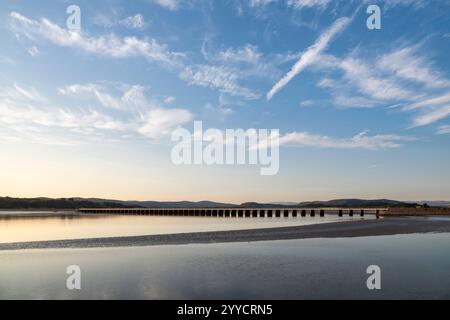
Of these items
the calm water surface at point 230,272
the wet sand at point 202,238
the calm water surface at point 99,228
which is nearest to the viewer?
the calm water surface at point 230,272

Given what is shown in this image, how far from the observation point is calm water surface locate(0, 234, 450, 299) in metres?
11.7

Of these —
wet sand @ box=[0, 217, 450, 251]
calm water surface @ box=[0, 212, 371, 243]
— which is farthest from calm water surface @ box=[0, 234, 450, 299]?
calm water surface @ box=[0, 212, 371, 243]

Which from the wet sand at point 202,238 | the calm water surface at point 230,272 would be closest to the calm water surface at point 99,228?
the wet sand at point 202,238

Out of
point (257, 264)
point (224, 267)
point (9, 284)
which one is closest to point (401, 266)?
point (257, 264)

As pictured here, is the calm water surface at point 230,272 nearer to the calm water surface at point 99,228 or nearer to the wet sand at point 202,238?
the wet sand at point 202,238

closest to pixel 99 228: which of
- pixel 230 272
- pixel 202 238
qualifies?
pixel 202 238

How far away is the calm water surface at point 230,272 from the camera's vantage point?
11.7 m

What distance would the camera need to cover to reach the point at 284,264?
16.7m

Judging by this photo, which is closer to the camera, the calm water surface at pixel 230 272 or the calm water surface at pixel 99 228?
the calm water surface at pixel 230 272

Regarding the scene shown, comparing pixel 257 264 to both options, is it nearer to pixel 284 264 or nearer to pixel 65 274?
pixel 284 264

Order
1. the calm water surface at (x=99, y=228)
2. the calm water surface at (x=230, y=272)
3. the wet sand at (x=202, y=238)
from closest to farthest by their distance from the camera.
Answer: the calm water surface at (x=230, y=272) < the wet sand at (x=202, y=238) < the calm water surface at (x=99, y=228)

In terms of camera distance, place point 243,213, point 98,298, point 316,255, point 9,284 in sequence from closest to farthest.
→ point 98,298, point 9,284, point 316,255, point 243,213

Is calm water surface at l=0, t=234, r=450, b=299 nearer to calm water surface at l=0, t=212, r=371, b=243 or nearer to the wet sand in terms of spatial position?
the wet sand
